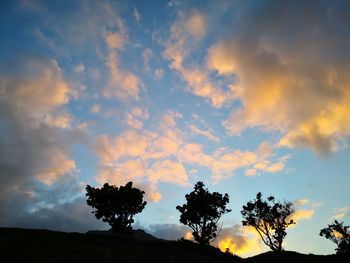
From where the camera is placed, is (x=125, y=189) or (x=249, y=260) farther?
(x=125, y=189)

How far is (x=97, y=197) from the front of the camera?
74125 mm

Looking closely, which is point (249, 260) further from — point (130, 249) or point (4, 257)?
point (4, 257)

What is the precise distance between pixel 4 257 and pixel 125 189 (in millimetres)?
49767

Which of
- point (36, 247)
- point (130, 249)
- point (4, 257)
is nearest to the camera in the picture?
point (4, 257)

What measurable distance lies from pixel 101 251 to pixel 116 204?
40948 millimetres

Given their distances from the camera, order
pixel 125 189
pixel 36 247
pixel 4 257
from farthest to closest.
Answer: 1. pixel 125 189
2. pixel 36 247
3. pixel 4 257

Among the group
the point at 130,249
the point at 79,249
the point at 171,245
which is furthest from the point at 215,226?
the point at 79,249

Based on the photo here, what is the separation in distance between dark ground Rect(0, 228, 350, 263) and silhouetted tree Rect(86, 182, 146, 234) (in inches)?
1168

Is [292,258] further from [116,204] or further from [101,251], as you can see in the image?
[116,204]

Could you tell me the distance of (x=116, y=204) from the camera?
241 ft

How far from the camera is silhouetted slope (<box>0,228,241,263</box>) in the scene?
28623mm

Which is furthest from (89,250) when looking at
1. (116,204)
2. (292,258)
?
(116,204)

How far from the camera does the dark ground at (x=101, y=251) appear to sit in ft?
94.6

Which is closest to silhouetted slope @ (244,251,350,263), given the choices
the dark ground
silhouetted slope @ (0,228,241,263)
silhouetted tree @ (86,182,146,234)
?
the dark ground
